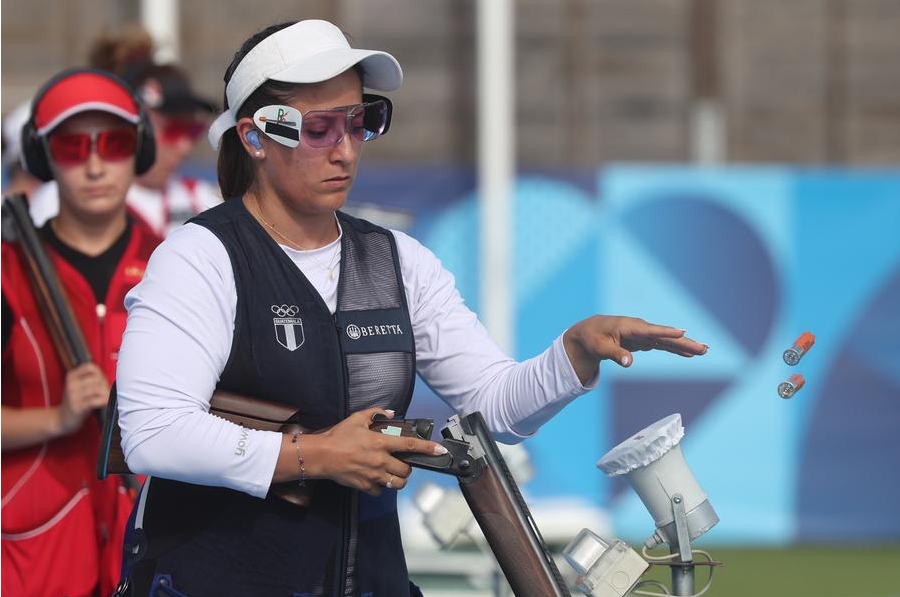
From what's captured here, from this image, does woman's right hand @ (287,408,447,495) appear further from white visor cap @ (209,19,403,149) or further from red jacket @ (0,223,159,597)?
red jacket @ (0,223,159,597)

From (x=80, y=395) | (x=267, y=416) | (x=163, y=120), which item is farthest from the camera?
(x=163, y=120)

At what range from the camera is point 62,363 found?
3922mm

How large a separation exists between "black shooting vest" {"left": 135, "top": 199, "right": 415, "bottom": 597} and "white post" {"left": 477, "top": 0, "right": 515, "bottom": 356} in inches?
230

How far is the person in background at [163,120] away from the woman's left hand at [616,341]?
8.34 ft

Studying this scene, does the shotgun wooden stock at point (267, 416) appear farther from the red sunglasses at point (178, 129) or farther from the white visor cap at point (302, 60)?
the red sunglasses at point (178, 129)

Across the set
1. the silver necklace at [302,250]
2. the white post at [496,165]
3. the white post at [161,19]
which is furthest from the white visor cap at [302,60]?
the white post at [161,19]

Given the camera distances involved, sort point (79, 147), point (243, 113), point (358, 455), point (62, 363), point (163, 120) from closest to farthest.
Result: point (358, 455)
point (243, 113)
point (62, 363)
point (79, 147)
point (163, 120)

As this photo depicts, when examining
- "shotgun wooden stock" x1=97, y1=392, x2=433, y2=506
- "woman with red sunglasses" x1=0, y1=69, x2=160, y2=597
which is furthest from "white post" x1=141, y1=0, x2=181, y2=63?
"shotgun wooden stock" x1=97, y1=392, x2=433, y2=506

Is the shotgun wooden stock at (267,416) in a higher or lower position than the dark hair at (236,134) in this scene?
lower

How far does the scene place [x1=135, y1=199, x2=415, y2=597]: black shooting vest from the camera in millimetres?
2801

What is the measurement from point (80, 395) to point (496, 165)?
224 inches

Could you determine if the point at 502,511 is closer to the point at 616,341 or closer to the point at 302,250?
the point at 616,341

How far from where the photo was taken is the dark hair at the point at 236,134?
9.61 ft

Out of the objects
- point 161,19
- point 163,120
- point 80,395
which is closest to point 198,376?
point 80,395
